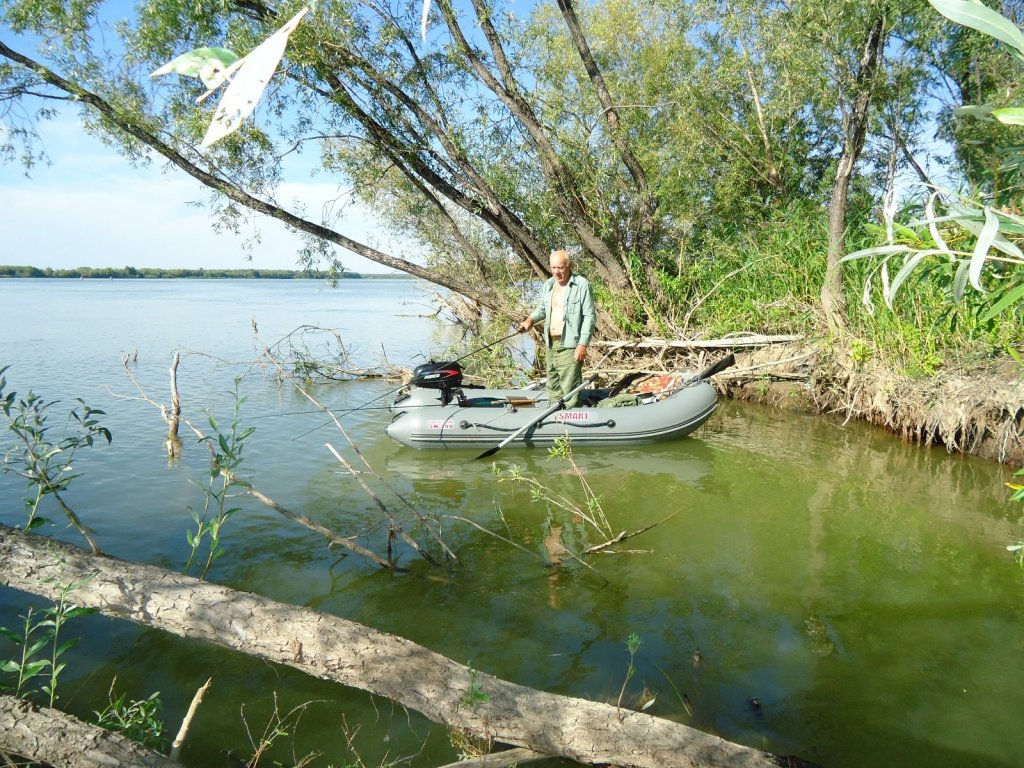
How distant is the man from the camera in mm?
6273

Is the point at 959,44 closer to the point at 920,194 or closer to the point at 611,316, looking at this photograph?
the point at 611,316

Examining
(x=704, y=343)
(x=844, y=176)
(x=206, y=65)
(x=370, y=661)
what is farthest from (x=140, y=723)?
(x=844, y=176)

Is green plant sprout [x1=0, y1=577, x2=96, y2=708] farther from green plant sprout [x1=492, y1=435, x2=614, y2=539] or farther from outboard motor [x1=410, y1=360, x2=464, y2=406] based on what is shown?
outboard motor [x1=410, y1=360, x2=464, y2=406]

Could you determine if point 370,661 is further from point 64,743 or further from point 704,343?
point 704,343

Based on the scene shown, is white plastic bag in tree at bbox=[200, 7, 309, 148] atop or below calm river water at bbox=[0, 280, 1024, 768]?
atop

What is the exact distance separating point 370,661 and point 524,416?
422 centimetres

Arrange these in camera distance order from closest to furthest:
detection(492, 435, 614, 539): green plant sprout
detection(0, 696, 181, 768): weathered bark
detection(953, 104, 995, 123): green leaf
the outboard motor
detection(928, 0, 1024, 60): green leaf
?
detection(928, 0, 1024, 60): green leaf → detection(953, 104, 995, 123): green leaf → detection(0, 696, 181, 768): weathered bark → detection(492, 435, 614, 539): green plant sprout → the outboard motor

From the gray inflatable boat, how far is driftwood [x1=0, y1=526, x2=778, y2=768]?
3767 mm

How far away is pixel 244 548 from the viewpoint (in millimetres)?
4273

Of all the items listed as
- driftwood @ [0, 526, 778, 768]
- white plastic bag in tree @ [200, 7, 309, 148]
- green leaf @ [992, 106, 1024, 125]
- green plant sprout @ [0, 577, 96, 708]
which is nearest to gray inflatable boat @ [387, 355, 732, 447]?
green plant sprout @ [0, 577, 96, 708]

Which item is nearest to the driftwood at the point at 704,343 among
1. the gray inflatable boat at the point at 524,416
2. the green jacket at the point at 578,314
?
the gray inflatable boat at the point at 524,416

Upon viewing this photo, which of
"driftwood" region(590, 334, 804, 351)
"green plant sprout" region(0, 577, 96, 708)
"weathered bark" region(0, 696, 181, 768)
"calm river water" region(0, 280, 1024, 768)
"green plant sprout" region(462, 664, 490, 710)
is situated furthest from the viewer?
"driftwood" region(590, 334, 804, 351)

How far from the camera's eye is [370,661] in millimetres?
2377

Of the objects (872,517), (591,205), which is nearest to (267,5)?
(591,205)
